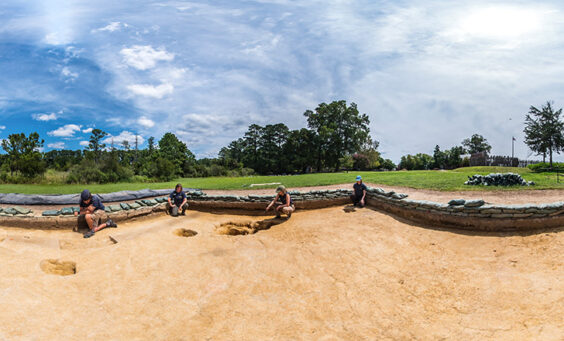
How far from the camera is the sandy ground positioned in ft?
12.0

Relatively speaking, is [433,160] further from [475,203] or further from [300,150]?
[475,203]

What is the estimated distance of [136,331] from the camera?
3770mm

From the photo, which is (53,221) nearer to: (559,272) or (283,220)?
(283,220)

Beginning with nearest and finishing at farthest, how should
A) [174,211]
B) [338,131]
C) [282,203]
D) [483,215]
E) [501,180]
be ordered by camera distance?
1. [483,215]
2. [282,203]
3. [174,211]
4. [501,180]
5. [338,131]

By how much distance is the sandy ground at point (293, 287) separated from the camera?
366 centimetres

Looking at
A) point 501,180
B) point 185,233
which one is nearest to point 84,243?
point 185,233

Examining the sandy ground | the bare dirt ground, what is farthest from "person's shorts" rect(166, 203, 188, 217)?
the bare dirt ground

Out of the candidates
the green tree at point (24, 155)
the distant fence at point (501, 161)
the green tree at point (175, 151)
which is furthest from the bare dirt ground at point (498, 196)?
the green tree at point (175, 151)

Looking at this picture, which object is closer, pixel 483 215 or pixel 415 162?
pixel 483 215

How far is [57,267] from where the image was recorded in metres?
5.69

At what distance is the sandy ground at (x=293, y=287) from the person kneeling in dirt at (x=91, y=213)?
0.72 meters

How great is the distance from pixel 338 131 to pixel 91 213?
37.6 m

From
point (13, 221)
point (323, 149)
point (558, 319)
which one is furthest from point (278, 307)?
point (323, 149)

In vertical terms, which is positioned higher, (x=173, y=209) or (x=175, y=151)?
(x=175, y=151)
